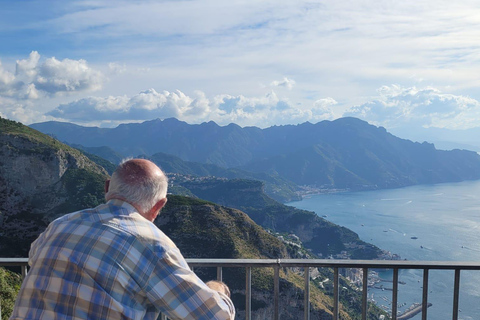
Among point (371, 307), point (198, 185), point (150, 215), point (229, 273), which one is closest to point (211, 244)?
point (229, 273)

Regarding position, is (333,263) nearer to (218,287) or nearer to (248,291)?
(248,291)

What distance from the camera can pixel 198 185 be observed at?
8888cm

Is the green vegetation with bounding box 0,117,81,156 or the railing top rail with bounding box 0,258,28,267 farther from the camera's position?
the green vegetation with bounding box 0,117,81,156

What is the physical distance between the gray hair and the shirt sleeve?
0.84 ft

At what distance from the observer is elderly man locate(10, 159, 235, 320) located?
4.61ft

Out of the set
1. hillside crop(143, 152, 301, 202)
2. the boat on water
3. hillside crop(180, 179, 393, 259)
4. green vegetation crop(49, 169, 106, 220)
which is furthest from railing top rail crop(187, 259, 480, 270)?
hillside crop(143, 152, 301, 202)

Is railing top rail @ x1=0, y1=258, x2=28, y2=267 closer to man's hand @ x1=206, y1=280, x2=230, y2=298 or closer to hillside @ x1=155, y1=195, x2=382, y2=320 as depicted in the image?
man's hand @ x1=206, y1=280, x2=230, y2=298

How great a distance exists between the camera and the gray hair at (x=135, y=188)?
162 cm

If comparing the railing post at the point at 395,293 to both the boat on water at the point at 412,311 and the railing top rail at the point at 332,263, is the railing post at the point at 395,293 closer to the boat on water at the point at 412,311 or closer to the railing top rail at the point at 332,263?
the railing top rail at the point at 332,263

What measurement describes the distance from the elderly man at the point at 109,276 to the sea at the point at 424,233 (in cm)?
2912

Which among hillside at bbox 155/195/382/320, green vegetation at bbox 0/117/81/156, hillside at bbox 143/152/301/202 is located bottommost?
hillside at bbox 143/152/301/202

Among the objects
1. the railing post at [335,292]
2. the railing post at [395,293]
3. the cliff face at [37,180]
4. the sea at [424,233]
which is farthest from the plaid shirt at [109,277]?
the cliff face at [37,180]

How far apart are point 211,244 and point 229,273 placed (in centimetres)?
507

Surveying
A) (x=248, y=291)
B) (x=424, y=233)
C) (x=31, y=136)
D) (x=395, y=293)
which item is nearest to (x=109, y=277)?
(x=248, y=291)
